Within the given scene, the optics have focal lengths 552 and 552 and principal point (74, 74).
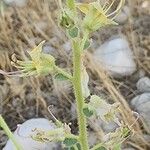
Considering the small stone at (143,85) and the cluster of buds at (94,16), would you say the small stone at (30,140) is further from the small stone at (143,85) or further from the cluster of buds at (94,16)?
the cluster of buds at (94,16)

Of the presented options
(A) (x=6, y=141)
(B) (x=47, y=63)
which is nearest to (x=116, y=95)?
(A) (x=6, y=141)

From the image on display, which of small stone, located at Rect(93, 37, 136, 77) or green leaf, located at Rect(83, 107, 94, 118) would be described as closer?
green leaf, located at Rect(83, 107, 94, 118)

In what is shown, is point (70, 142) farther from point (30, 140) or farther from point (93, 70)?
point (93, 70)

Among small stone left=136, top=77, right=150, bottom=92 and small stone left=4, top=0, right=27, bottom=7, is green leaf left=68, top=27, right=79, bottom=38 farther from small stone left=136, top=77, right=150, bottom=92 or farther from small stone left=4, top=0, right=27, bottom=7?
small stone left=4, top=0, right=27, bottom=7

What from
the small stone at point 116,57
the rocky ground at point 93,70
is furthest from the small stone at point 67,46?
the small stone at point 116,57

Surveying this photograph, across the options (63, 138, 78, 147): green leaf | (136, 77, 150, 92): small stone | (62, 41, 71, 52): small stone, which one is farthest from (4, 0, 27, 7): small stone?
(63, 138, 78, 147): green leaf

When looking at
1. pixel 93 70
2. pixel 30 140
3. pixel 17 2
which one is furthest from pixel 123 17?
pixel 30 140
